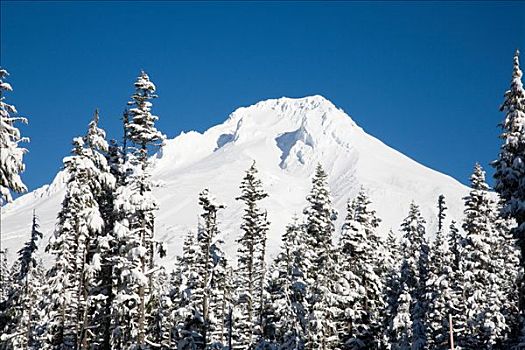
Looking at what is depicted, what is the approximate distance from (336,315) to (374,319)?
24.9ft

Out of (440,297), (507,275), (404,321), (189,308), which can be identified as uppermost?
(507,275)

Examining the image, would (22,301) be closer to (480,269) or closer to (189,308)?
(189,308)

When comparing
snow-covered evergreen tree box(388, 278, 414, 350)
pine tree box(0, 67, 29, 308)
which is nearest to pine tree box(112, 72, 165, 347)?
pine tree box(0, 67, 29, 308)

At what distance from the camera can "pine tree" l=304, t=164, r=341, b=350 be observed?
1560 inches

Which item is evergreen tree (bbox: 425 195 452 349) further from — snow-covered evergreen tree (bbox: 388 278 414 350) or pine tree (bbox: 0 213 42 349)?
pine tree (bbox: 0 213 42 349)

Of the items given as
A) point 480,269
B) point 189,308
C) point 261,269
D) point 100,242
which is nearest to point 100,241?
point 100,242

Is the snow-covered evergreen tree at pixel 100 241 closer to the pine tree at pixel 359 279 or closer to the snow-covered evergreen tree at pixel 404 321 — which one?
the pine tree at pixel 359 279

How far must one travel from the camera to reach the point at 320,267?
40375mm

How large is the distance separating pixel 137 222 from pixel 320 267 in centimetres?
1465

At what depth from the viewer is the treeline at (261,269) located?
2945 cm

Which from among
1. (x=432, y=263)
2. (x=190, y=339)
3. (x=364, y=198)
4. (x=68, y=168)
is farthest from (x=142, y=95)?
(x=432, y=263)

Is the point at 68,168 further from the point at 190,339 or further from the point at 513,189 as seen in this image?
the point at 513,189

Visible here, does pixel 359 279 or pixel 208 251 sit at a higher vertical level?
pixel 208 251

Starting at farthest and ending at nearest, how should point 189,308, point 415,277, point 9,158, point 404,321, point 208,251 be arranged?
point 415,277
point 404,321
point 189,308
point 208,251
point 9,158
